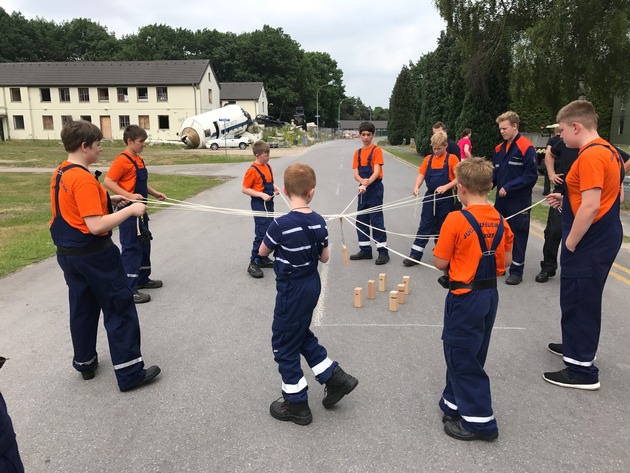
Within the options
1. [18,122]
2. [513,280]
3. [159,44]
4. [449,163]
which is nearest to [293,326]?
[513,280]

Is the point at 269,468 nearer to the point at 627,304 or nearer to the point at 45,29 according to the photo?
the point at 627,304

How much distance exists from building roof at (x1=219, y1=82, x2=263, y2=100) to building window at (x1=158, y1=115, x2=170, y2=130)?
15631mm

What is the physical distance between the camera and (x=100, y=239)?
3.64 meters

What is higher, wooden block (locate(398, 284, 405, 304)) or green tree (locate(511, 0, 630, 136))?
green tree (locate(511, 0, 630, 136))

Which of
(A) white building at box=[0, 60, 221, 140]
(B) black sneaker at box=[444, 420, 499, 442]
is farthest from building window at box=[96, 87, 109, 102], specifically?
(B) black sneaker at box=[444, 420, 499, 442]

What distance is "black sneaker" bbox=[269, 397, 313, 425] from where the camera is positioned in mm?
3344

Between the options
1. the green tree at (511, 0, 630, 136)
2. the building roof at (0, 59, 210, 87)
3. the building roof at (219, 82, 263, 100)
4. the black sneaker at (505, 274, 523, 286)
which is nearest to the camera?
the black sneaker at (505, 274, 523, 286)

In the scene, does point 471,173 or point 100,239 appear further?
point 100,239

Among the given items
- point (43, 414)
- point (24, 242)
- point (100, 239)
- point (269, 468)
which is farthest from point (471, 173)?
point (24, 242)

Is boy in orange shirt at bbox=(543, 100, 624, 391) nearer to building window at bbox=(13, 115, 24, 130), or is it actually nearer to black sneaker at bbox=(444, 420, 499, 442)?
black sneaker at bbox=(444, 420, 499, 442)

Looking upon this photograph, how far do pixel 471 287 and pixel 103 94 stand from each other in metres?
59.4

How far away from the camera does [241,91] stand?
69312mm

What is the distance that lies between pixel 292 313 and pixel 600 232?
97.0 inches

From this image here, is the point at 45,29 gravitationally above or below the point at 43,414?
above
